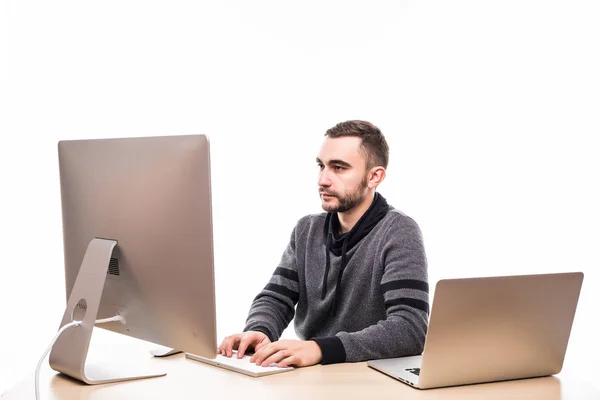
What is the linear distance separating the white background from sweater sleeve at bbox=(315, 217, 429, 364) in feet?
4.83

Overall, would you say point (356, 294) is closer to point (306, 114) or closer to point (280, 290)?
point (280, 290)

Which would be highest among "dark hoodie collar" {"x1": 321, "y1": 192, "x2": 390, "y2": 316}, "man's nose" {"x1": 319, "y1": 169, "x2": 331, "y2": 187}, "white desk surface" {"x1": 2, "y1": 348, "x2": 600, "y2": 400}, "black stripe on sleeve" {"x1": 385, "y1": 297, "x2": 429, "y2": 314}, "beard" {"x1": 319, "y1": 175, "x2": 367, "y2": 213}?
"man's nose" {"x1": 319, "y1": 169, "x2": 331, "y2": 187}

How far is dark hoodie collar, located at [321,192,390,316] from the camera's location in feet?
7.36

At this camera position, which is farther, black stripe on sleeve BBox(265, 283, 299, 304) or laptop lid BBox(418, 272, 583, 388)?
black stripe on sleeve BBox(265, 283, 299, 304)

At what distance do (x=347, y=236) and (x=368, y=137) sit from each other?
12.5 inches

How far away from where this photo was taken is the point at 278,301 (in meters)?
2.30

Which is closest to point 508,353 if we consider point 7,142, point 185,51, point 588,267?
point 588,267

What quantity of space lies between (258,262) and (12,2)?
5.44ft

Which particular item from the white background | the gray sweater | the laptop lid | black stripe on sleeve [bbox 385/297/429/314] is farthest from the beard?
the white background

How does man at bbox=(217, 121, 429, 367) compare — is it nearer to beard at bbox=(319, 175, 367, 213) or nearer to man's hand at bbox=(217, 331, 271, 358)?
beard at bbox=(319, 175, 367, 213)

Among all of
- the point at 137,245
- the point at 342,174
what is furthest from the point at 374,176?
the point at 137,245

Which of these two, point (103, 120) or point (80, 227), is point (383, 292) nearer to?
point (80, 227)

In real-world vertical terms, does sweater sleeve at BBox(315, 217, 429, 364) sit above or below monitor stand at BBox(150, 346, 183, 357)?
above

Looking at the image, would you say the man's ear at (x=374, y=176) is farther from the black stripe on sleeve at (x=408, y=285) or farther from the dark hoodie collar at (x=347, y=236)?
the black stripe on sleeve at (x=408, y=285)
